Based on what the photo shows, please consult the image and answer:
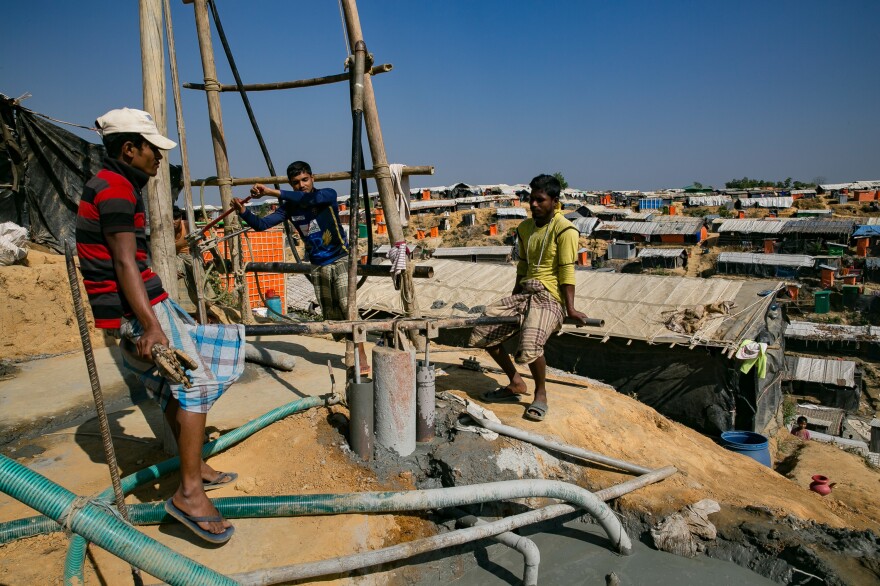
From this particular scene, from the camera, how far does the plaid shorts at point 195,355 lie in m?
2.39

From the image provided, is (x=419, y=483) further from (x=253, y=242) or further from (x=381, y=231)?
(x=381, y=231)

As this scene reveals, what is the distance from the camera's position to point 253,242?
13.0 m

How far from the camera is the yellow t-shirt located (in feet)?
14.3

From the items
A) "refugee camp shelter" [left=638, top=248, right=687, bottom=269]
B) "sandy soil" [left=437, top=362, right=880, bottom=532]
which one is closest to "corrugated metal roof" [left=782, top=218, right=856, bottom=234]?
"refugee camp shelter" [left=638, top=248, right=687, bottom=269]

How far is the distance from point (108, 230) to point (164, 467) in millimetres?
1373

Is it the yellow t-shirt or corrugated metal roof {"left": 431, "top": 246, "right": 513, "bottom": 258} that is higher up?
the yellow t-shirt

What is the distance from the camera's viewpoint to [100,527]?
180cm

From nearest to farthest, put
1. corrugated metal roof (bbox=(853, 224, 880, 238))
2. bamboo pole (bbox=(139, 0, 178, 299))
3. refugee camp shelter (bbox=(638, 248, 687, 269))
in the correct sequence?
bamboo pole (bbox=(139, 0, 178, 299))
corrugated metal roof (bbox=(853, 224, 880, 238))
refugee camp shelter (bbox=(638, 248, 687, 269))

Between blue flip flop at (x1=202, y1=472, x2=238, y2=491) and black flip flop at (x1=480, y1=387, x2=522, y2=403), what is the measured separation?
7.46 feet

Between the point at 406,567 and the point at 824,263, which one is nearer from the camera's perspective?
the point at 406,567

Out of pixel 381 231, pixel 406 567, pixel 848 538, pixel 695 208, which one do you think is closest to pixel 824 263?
pixel 695 208

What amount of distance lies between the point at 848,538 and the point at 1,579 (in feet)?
14.3

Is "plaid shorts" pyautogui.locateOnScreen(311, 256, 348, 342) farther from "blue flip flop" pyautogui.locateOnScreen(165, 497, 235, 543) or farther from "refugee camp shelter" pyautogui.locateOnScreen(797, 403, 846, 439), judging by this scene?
"refugee camp shelter" pyautogui.locateOnScreen(797, 403, 846, 439)

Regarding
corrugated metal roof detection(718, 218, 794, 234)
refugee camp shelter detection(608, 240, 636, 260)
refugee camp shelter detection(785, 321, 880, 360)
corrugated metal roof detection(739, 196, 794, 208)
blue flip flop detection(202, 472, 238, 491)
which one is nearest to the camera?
blue flip flop detection(202, 472, 238, 491)
